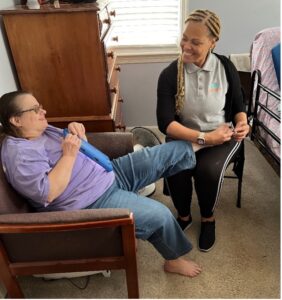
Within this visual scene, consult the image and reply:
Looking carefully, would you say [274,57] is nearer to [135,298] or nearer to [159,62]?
[159,62]

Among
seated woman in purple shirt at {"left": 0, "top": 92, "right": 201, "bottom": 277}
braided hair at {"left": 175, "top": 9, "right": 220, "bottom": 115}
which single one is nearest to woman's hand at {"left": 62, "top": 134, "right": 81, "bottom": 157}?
seated woman in purple shirt at {"left": 0, "top": 92, "right": 201, "bottom": 277}

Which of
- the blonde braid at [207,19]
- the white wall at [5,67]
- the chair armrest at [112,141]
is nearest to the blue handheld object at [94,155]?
the chair armrest at [112,141]

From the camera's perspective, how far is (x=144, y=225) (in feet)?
3.99

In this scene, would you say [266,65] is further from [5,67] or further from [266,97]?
[5,67]

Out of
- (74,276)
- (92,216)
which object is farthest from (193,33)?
(74,276)

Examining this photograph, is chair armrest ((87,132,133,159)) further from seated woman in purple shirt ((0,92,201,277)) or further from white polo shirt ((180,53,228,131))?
white polo shirt ((180,53,228,131))

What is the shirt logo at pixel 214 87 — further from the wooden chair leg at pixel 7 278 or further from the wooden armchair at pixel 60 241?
the wooden chair leg at pixel 7 278

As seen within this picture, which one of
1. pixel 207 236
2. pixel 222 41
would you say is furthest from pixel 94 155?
pixel 222 41

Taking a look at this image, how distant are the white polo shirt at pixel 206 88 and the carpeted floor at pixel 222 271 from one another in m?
0.68

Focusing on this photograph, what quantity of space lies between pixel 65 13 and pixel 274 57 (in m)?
1.27

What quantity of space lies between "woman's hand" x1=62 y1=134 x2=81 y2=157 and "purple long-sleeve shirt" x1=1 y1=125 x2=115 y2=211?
2.5 inches

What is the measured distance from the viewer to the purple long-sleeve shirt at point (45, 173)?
42.9 inches

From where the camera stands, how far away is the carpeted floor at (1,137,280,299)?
142 cm

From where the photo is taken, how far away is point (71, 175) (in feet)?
4.09
